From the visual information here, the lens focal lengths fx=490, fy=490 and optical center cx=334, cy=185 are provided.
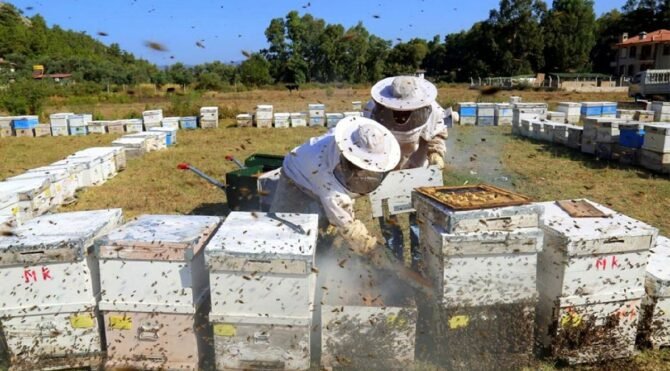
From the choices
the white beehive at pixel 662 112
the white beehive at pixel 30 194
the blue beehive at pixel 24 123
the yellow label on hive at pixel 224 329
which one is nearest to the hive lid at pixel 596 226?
the yellow label on hive at pixel 224 329

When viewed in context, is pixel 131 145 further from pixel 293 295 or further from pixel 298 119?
pixel 293 295

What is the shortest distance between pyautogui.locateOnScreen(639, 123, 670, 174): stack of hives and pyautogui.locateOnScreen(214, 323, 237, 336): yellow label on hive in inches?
372

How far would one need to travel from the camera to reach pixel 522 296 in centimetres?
325

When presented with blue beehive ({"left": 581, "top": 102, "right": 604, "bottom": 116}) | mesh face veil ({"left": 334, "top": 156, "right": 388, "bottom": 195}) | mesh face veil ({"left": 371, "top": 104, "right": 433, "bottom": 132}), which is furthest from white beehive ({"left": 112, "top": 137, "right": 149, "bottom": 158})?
blue beehive ({"left": 581, "top": 102, "right": 604, "bottom": 116})

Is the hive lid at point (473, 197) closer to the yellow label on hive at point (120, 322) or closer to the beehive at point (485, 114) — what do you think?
the yellow label on hive at point (120, 322)

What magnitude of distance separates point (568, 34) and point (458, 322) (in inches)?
1979

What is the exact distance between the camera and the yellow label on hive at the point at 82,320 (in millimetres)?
3250

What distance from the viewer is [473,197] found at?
11.5 feet

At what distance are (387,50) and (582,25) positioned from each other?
1829cm

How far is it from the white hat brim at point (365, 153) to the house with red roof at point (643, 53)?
50964 mm

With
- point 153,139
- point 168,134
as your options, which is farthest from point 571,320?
point 168,134

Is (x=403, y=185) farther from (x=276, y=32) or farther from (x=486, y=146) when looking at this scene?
(x=276, y=32)

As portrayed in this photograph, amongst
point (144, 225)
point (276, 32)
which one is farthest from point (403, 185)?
point (276, 32)

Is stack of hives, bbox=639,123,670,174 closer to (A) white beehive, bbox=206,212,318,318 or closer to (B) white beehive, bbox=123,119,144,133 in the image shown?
(A) white beehive, bbox=206,212,318,318
